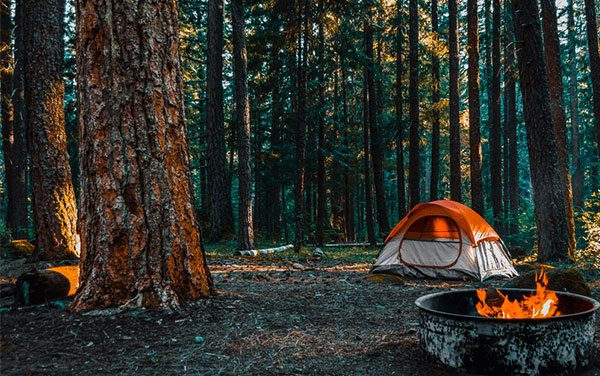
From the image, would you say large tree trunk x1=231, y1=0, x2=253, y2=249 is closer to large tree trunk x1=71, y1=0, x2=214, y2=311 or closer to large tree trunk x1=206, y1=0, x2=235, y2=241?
large tree trunk x1=206, y1=0, x2=235, y2=241

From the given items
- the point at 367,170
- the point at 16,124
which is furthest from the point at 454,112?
the point at 16,124

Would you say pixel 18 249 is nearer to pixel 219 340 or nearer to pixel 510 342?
pixel 219 340

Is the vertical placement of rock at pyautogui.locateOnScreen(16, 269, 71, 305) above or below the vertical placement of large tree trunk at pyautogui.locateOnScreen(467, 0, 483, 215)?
below

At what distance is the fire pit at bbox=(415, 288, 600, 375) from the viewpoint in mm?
2818

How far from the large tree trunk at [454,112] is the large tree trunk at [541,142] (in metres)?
3.67

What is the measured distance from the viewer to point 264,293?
5.63 meters

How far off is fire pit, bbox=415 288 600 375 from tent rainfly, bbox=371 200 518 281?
4.82m

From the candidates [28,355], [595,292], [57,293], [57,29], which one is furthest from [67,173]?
[595,292]

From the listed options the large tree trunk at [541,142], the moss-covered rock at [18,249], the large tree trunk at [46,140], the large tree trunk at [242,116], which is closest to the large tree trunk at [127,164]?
the large tree trunk at [46,140]

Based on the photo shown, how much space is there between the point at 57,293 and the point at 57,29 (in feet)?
20.4

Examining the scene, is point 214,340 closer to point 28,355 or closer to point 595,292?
point 28,355

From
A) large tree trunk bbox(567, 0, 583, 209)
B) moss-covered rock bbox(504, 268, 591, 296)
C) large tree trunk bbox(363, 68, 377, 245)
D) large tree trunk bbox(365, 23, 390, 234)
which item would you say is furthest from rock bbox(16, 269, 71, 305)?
large tree trunk bbox(567, 0, 583, 209)

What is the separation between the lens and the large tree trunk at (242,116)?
1087 centimetres

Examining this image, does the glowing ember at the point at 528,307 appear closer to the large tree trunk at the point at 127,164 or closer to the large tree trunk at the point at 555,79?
the large tree trunk at the point at 127,164
